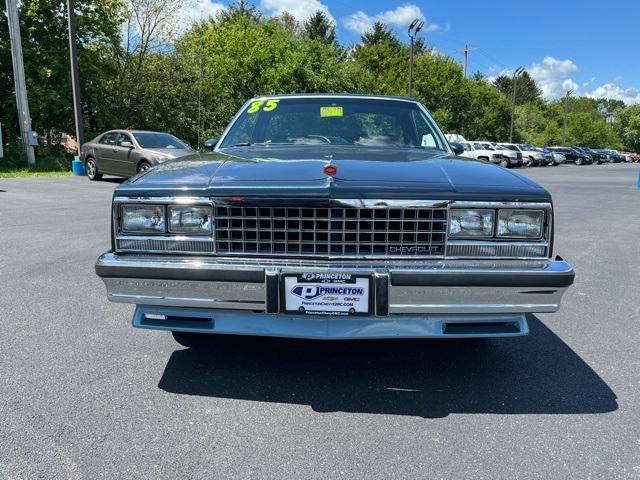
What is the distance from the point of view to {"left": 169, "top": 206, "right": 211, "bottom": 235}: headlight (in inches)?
101

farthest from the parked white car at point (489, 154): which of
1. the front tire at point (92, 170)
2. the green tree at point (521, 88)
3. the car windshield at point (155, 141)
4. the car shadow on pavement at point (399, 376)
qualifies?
the green tree at point (521, 88)

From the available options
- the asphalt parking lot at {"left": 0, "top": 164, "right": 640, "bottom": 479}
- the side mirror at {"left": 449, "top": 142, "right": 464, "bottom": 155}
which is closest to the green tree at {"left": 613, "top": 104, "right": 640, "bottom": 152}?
the side mirror at {"left": 449, "top": 142, "right": 464, "bottom": 155}

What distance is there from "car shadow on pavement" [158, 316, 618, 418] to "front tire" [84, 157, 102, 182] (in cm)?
1293

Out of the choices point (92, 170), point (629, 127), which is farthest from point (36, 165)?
point (629, 127)

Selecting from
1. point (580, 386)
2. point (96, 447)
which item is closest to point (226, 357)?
point (96, 447)

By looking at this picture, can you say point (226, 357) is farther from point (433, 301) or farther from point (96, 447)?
point (433, 301)

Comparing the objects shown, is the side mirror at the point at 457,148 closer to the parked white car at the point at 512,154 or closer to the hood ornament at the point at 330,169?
the hood ornament at the point at 330,169

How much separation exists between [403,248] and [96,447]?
5.25 ft

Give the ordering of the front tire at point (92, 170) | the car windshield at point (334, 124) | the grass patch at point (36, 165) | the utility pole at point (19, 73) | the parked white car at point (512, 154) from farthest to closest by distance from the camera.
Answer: the parked white car at point (512, 154)
the utility pole at point (19, 73)
the grass patch at point (36, 165)
the front tire at point (92, 170)
the car windshield at point (334, 124)

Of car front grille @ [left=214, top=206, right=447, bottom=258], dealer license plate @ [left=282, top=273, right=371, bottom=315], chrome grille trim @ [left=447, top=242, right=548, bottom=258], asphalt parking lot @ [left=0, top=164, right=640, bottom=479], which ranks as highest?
car front grille @ [left=214, top=206, right=447, bottom=258]

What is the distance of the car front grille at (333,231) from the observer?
2.49 meters

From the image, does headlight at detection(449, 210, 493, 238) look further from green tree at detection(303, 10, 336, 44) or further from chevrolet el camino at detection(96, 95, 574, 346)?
green tree at detection(303, 10, 336, 44)

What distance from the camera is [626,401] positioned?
2.72 m

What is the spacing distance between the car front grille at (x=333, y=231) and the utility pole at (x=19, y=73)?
18.4 metres
